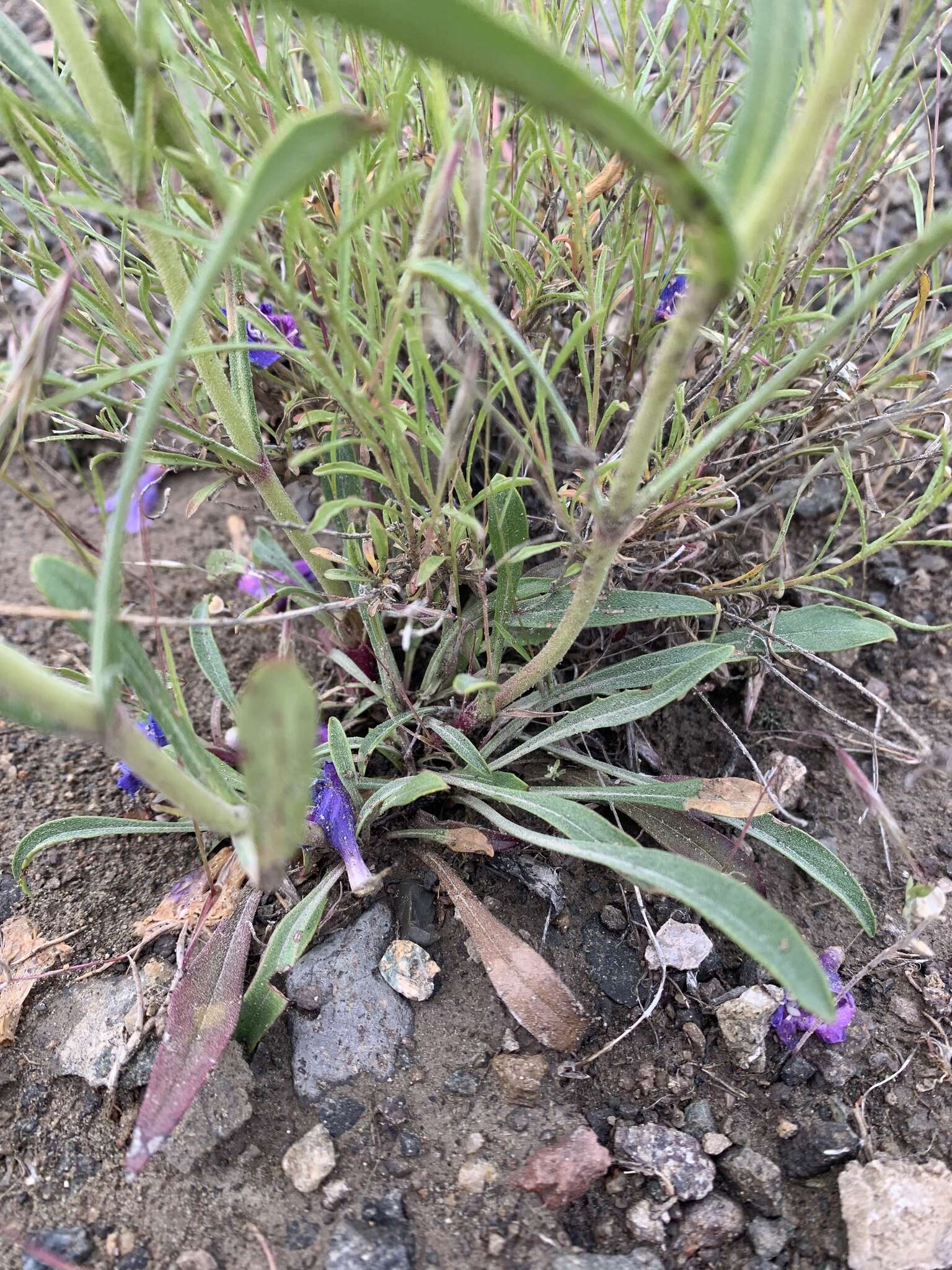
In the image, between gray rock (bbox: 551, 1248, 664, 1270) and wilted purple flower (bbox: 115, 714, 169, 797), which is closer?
gray rock (bbox: 551, 1248, 664, 1270)

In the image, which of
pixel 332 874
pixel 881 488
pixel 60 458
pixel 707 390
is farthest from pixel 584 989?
pixel 60 458

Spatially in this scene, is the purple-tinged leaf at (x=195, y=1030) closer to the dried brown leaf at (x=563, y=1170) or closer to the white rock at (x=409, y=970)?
the white rock at (x=409, y=970)

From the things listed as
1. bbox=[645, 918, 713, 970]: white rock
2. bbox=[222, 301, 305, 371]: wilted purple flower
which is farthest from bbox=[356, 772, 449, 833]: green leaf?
bbox=[222, 301, 305, 371]: wilted purple flower

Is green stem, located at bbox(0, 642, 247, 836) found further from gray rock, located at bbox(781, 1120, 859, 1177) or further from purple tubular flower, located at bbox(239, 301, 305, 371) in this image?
gray rock, located at bbox(781, 1120, 859, 1177)

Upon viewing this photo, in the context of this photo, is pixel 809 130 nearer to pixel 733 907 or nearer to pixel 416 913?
pixel 733 907

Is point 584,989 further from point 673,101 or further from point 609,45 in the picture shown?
point 609,45

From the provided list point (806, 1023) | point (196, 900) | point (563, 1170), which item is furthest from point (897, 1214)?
point (196, 900)
